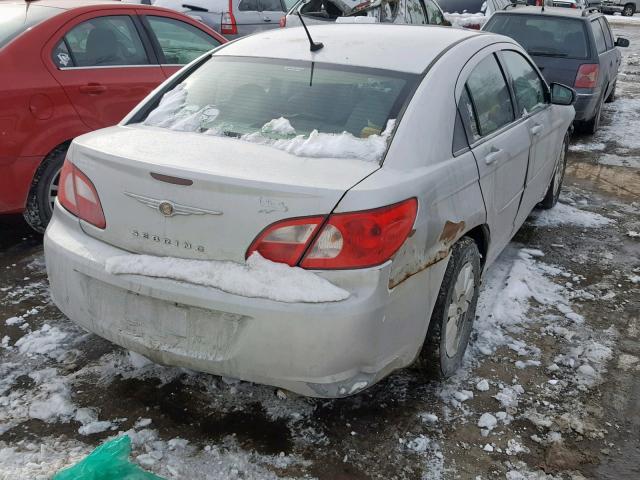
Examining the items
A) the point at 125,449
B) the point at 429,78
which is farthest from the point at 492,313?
the point at 125,449

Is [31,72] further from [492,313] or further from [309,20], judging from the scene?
[309,20]

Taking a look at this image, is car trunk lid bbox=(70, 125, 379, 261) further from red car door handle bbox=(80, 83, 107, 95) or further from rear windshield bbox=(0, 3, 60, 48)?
rear windshield bbox=(0, 3, 60, 48)

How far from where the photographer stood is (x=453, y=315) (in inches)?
119

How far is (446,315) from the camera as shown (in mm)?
2875

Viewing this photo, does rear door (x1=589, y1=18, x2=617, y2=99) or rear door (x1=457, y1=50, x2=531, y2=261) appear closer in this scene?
rear door (x1=457, y1=50, x2=531, y2=261)

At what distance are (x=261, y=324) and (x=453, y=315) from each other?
1.12 metres

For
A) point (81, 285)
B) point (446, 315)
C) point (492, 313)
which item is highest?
point (81, 285)

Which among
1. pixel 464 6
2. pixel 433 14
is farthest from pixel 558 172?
pixel 464 6

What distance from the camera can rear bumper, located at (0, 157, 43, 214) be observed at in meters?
4.12

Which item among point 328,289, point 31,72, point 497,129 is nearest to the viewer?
point 328,289

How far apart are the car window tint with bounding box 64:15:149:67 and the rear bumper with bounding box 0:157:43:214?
85cm

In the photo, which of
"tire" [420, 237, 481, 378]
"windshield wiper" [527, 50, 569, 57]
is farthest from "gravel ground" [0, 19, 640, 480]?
"windshield wiper" [527, 50, 569, 57]

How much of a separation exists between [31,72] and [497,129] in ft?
9.86

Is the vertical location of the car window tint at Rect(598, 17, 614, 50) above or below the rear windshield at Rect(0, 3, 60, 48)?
below
